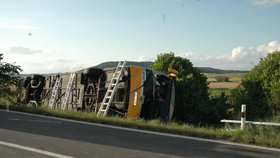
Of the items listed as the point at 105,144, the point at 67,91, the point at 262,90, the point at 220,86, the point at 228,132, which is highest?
the point at 220,86

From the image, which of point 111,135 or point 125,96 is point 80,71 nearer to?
point 125,96

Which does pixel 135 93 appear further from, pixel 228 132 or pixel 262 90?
pixel 262 90

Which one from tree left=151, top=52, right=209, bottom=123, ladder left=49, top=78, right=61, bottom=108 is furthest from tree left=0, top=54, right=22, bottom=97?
tree left=151, top=52, right=209, bottom=123

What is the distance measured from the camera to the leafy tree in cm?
2075

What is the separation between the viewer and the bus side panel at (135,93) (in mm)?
18031

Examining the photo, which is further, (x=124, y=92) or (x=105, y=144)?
(x=124, y=92)

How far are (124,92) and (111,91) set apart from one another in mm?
680

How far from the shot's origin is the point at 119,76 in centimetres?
1886

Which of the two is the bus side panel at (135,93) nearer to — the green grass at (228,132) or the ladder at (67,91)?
the green grass at (228,132)

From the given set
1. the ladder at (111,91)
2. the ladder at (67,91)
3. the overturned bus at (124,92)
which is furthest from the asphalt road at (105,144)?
the ladder at (67,91)

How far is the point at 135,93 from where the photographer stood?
59.8 ft

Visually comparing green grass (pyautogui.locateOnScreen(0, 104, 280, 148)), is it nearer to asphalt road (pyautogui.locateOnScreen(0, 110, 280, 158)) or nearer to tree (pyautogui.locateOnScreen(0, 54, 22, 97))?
asphalt road (pyautogui.locateOnScreen(0, 110, 280, 158))

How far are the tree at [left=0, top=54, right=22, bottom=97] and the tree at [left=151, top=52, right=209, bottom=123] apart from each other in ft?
30.6

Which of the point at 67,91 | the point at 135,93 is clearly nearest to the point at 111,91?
the point at 135,93
